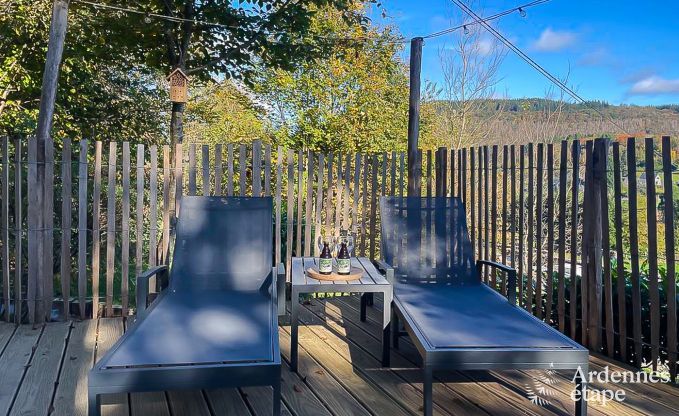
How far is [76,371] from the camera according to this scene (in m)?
2.93

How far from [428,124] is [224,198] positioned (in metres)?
7.72

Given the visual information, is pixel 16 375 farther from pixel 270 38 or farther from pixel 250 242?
pixel 270 38

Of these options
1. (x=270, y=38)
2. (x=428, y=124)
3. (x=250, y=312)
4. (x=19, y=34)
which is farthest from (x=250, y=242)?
(x=428, y=124)

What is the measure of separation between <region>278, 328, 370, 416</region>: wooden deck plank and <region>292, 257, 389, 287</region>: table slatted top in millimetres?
520

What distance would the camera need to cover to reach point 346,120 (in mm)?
8789

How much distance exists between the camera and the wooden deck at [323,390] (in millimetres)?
2512

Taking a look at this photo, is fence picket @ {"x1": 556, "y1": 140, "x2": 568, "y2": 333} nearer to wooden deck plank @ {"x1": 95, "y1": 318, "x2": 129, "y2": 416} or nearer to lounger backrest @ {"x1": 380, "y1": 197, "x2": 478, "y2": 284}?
lounger backrest @ {"x1": 380, "y1": 197, "x2": 478, "y2": 284}

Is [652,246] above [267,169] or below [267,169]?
below

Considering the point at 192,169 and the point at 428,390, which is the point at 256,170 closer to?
the point at 192,169

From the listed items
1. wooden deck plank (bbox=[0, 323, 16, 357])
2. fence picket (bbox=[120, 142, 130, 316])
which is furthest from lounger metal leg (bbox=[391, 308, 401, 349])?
wooden deck plank (bbox=[0, 323, 16, 357])

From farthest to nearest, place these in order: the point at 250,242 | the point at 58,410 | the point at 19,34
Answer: the point at 19,34 → the point at 250,242 → the point at 58,410

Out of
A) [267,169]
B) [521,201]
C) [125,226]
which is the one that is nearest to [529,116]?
[521,201]

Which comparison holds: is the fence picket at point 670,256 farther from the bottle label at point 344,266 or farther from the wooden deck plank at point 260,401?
the wooden deck plank at point 260,401

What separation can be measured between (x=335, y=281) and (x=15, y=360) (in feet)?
6.55
